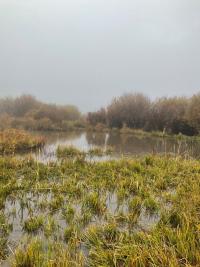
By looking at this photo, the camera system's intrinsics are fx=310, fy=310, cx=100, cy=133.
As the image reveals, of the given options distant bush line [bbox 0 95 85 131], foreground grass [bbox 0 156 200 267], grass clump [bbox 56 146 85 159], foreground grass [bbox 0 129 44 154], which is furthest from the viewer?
distant bush line [bbox 0 95 85 131]

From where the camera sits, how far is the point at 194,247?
4484 millimetres

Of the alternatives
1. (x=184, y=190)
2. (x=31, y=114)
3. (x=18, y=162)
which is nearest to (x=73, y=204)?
(x=184, y=190)

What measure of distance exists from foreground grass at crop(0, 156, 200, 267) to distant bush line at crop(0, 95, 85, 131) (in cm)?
2365

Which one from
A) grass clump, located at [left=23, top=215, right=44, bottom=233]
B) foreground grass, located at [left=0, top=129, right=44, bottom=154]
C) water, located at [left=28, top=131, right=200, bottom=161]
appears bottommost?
grass clump, located at [left=23, top=215, right=44, bottom=233]

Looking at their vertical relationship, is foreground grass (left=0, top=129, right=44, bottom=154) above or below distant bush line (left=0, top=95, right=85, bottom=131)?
below

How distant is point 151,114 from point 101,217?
1528 inches

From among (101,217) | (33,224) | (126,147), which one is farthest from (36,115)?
(33,224)

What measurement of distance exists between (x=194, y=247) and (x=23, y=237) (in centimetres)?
289

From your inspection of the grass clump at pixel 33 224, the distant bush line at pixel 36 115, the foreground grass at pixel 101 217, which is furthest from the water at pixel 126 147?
the distant bush line at pixel 36 115

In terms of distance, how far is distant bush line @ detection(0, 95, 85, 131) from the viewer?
4141 cm

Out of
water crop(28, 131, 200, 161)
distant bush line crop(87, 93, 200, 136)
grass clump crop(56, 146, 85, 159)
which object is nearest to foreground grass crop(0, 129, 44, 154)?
water crop(28, 131, 200, 161)

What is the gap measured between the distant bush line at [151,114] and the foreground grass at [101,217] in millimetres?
28222

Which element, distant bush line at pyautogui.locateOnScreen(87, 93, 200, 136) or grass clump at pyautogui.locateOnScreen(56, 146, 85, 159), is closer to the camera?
grass clump at pyautogui.locateOnScreen(56, 146, 85, 159)

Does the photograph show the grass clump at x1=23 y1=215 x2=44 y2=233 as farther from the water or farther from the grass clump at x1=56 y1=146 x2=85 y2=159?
the grass clump at x1=56 y1=146 x2=85 y2=159
